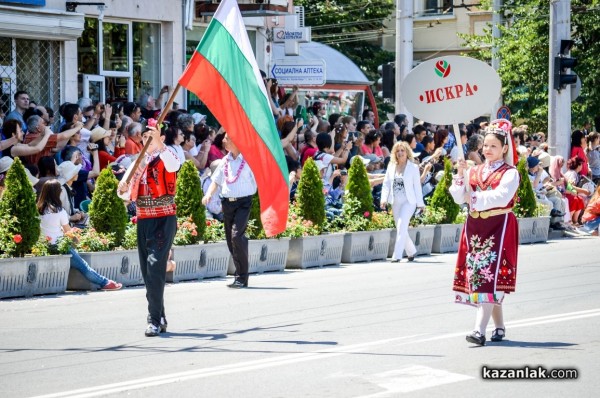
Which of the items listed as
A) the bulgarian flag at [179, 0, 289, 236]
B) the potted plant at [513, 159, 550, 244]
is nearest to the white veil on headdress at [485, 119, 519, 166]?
the bulgarian flag at [179, 0, 289, 236]

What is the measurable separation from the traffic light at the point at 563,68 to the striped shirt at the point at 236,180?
13463 millimetres

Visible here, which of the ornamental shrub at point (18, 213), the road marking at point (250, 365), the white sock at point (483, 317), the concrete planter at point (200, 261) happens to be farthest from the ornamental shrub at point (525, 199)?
the white sock at point (483, 317)

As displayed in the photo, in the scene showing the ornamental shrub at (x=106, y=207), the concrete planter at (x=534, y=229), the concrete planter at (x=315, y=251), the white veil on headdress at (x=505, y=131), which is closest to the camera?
the white veil on headdress at (x=505, y=131)

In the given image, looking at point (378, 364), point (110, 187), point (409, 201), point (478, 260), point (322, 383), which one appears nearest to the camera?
point (322, 383)

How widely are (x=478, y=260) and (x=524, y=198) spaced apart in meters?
12.8

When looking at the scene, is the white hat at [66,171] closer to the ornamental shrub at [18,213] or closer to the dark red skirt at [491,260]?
the ornamental shrub at [18,213]

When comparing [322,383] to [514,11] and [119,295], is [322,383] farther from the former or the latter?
[514,11]

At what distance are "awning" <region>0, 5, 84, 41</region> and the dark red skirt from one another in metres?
12.0

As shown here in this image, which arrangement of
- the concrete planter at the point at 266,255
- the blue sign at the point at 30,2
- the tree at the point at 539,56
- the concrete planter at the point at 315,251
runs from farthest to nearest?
the tree at the point at 539,56 → the blue sign at the point at 30,2 → the concrete planter at the point at 315,251 → the concrete planter at the point at 266,255

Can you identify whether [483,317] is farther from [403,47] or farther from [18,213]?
[403,47]

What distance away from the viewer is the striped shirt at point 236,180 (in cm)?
1561

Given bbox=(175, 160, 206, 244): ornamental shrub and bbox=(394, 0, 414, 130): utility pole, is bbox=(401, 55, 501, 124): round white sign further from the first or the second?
bbox=(394, 0, 414, 130): utility pole

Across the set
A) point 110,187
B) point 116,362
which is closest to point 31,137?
point 110,187

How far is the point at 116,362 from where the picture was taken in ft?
33.7
